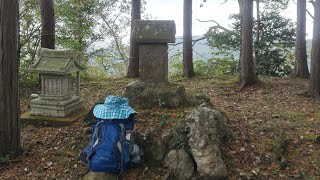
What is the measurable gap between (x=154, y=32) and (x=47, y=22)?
16.4 ft

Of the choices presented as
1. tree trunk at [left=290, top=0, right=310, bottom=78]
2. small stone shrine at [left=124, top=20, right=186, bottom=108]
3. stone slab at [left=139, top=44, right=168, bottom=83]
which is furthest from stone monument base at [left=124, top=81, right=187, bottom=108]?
tree trunk at [left=290, top=0, right=310, bottom=78]

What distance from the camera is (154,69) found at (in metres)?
6.87

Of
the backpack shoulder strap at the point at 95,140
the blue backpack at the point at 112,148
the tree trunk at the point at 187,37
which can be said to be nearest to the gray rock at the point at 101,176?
the blue backpack at the point at 112,148

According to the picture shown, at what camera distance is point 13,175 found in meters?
5.22

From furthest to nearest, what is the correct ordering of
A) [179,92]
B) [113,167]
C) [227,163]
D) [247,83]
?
[247,83], [179,92], [227,163], [113,167]

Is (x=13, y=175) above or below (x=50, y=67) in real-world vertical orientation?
below

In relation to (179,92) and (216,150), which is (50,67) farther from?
(216,150)

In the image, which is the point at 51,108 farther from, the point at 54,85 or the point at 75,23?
the point at 75,23

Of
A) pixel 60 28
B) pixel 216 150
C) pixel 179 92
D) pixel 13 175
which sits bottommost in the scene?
pixel 13 175

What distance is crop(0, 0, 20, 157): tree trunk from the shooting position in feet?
17.6

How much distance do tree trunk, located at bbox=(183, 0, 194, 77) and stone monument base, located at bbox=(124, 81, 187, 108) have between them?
21.3 feet

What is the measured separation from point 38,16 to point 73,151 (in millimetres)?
8326

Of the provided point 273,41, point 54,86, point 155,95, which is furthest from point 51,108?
point 273,41

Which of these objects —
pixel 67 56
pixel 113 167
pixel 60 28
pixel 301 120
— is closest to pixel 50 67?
pixel 67 56
